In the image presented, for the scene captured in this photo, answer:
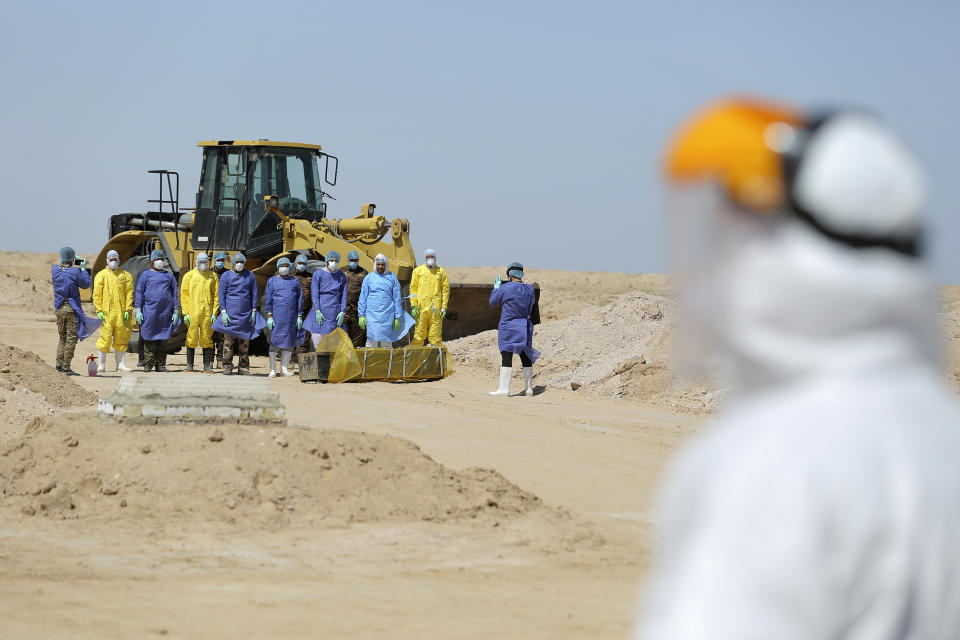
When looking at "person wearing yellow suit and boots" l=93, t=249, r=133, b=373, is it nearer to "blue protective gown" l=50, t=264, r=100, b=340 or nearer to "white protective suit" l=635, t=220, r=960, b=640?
"blue protective gown" l=50, t=264, r=100, b=340

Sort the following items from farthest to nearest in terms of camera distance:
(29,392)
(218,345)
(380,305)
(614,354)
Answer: (614,354), (218,345), (380,305), (29,392)

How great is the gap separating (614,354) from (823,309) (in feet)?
63.3

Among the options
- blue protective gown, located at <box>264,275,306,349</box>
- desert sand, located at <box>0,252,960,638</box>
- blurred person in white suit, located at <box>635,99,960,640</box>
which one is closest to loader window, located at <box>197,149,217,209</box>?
blue protective gown, located at <box>264,275,306,349</box>

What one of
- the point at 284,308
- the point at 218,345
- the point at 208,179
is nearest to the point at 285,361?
the point at 284,308

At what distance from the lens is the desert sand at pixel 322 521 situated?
6055 mm

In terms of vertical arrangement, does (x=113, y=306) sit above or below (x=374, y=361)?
above

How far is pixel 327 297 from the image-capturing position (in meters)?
18.1

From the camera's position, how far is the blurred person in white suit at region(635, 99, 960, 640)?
1312 millimetres

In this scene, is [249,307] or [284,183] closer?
[249,307]

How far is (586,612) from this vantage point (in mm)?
6254

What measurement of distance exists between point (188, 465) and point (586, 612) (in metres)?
3.64

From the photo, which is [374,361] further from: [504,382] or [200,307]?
[200,307]

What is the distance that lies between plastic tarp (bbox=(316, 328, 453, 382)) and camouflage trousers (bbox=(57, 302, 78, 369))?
3.37 m

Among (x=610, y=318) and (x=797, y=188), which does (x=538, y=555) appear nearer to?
(x=797, y=188)
